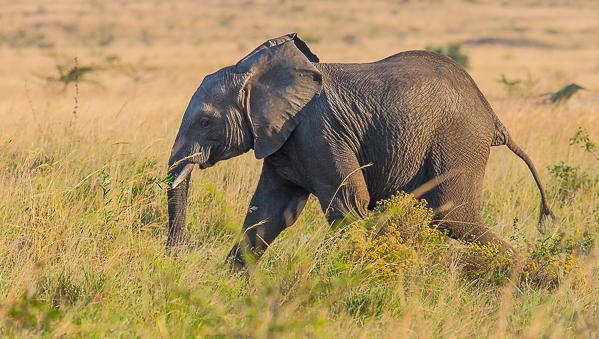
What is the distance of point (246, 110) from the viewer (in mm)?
4938

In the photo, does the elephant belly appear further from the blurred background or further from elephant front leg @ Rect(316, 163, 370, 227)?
the blurred background

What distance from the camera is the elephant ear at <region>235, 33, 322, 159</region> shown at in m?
4.86

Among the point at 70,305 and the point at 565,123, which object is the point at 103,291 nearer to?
the point at 70,305

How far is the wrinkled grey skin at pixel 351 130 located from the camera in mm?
4793

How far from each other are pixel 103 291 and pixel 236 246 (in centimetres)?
168

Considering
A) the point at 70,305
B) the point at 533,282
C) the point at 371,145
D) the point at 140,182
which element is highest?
the point at 371,145

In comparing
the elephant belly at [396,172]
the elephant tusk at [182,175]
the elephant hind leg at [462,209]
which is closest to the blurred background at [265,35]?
the elephant tusk at [182,175]

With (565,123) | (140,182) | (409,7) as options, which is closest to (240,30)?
(409,7)

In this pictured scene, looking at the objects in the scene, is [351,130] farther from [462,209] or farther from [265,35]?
[265,35]

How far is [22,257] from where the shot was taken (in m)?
4.25

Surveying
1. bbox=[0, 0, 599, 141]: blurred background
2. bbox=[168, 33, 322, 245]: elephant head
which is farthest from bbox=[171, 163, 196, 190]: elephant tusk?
bbox=[0, 0, 599, 141]: blurred background

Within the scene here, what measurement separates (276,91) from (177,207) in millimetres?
1216

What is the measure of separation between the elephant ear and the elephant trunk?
0.69 metres

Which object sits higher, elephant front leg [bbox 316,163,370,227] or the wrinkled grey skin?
the wrinkled grey skin
